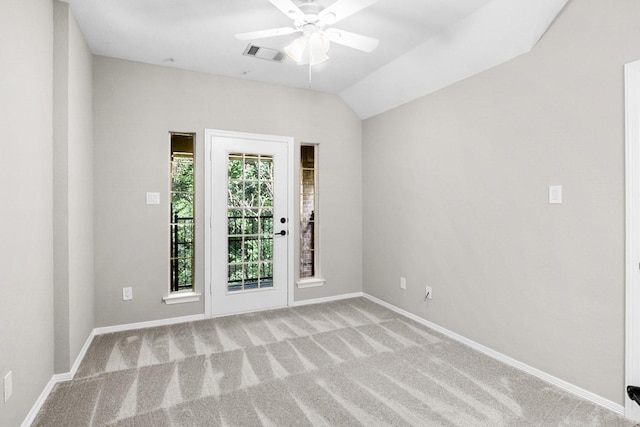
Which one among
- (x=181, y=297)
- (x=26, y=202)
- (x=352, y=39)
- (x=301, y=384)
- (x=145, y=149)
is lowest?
(x=301, y=384)

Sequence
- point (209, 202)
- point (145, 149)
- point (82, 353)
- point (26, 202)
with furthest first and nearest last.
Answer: point (209, 202), point (145, 149), point (82, 353), point (26, 202)

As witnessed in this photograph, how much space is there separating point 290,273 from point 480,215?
2.24m

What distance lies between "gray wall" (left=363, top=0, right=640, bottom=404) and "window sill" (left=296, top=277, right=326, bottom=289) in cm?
112

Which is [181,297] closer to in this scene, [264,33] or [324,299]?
[324,299]

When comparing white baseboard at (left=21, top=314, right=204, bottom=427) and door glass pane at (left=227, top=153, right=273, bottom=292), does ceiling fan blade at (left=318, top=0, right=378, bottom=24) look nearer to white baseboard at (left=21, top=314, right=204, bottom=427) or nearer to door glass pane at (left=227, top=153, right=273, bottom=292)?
door glass pane at (left=227, top=153, right=273, bottom=292)

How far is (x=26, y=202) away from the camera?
1.94 m

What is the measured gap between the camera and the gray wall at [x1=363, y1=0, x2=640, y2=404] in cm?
207

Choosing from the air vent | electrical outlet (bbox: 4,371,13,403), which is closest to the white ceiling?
the air vent

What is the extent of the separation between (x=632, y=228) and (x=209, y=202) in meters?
3.47

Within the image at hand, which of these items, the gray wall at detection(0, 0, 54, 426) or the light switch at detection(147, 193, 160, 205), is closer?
the gray wall at detection(0, 0, 54, 426)

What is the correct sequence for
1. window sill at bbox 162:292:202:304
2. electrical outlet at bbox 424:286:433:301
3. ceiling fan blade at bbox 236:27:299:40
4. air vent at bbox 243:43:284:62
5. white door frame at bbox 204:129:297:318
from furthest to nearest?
white door frame at bbox 204:129:297:318 → window sill at bbox 162:292:202:304 → electrical outlet at bbox 424:286:433:301 → air vent at bbox 243:43:284:62 → ceiling fan blade at bbox 236:27:299:40

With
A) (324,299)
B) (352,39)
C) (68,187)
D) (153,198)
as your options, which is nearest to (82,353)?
(68,187)

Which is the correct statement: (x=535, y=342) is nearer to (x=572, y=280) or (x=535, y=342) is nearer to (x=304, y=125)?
(x=572, y=280)

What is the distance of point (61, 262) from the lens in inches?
94.9
